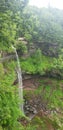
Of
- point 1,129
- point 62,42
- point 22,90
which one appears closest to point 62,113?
point 22,90

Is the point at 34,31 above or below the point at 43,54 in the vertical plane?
above

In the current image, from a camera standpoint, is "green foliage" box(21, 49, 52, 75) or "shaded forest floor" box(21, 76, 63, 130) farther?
"green foliage" box(21, 49, 52, 75)

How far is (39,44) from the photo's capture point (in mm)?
37969

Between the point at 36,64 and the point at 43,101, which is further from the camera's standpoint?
the point at 36,64

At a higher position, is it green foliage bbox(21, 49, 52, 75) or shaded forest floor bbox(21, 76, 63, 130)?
green foliage bbox(21, 49, 52, 75)

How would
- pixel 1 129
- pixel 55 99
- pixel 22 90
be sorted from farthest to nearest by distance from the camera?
1. pixel 55 99
2. pixel 22 90
3. pixel 1 129

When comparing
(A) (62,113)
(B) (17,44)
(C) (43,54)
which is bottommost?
(A) (62,113)

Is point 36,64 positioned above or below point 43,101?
above

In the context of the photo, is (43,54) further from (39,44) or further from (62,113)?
(62,113)

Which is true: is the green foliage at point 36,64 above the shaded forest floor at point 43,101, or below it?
above

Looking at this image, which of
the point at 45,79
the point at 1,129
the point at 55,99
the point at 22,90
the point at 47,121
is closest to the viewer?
the point at 1,129

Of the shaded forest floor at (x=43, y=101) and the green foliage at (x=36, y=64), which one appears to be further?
the green foliage at (x=36, y=64)

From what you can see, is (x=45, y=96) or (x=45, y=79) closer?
(x=45, y=96)

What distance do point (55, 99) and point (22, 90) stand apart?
4.64 m
